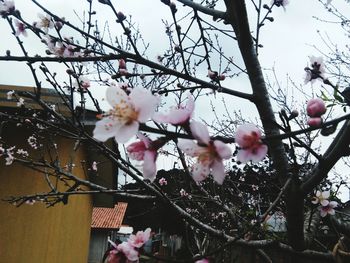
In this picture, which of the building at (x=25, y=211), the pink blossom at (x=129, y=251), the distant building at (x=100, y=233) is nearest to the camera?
the pink blossom at (x=129, y=251)

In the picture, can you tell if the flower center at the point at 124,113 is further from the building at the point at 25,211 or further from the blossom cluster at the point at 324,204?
the building at the point at 25,211

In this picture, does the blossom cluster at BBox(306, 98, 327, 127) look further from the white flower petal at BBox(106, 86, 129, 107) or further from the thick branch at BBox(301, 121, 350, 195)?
the white flower petal at BBox(106, 86, 129, 107)

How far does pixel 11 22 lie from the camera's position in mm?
2436

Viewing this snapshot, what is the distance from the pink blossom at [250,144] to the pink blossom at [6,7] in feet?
6.69

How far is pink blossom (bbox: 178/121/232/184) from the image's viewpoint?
3.29 ft

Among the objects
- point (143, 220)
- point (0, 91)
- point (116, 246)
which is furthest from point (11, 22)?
point (143, 220)

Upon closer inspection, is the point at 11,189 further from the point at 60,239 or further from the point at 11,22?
the point at 11,22

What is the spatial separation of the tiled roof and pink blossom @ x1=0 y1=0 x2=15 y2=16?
1725 centimetres

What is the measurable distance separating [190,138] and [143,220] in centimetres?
2833

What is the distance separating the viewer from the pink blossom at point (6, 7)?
239 cm

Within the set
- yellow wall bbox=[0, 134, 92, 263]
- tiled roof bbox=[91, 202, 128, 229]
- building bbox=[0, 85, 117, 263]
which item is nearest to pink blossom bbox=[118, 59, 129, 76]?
building bbox=[0, 85, 117, 263]

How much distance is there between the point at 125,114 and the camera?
3.61 ft

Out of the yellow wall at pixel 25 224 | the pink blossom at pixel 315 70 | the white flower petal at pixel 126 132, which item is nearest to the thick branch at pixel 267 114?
the pink blossom at pixel 315 70

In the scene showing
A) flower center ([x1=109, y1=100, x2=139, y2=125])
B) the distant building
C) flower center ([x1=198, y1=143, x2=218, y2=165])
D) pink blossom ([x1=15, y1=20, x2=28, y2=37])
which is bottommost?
the distant building
